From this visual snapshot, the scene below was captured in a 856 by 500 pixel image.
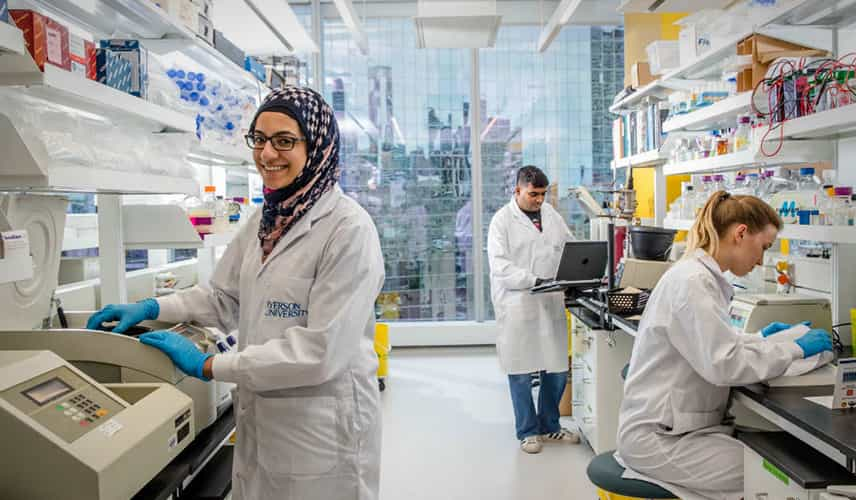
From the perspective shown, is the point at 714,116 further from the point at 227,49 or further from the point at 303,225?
the point at 227,49

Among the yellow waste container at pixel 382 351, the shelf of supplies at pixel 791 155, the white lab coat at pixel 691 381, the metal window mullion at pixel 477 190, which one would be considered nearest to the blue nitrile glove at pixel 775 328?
the white lab coat at pixel 691 381

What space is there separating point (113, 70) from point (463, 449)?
2.64 m

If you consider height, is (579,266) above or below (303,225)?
below

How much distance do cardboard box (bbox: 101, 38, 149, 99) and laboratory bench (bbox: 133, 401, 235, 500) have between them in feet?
3.07

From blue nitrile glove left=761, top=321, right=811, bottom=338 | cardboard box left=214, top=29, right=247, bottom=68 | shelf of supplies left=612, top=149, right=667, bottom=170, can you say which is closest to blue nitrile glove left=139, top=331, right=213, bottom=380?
cardboard box left=214, top=29, right=247, bottom=68

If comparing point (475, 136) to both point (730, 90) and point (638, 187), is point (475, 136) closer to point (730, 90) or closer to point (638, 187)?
point (638, 187)

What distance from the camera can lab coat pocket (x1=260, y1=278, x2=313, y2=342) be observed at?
5.24 ft

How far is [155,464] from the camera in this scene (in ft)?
4.15

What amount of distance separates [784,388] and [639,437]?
17.6 inches

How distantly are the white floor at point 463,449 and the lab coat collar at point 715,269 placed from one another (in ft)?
4.33

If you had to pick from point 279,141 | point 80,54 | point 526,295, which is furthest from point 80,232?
point 526,295

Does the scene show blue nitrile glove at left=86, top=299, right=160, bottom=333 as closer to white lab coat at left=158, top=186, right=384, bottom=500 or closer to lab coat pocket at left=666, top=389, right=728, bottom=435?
white lab coat at left=158, top=186, right=384, bottom=500

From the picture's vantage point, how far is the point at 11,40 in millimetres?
1177

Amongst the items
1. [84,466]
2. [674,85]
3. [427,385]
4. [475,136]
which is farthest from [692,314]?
[475,136]
